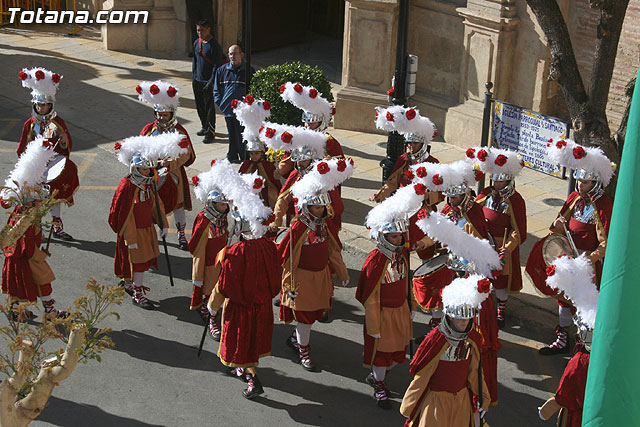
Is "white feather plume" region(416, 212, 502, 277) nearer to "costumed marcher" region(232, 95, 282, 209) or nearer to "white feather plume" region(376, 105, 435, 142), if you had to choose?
"white feather plume" region(376, 105, 435, 142)

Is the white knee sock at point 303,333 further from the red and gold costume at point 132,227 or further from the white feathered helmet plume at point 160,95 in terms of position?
the white feathered helmet plume at point 160,95

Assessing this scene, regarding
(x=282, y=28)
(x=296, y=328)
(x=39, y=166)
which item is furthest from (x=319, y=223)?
(x=282, y=28)

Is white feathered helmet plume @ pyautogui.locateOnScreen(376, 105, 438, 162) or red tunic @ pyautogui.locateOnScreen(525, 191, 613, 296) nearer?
red tunic @ pyautogui.locateOnScreen(525, 191, 613, 296)

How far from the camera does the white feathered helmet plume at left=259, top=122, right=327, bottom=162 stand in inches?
393

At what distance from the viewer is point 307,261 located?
916 cm

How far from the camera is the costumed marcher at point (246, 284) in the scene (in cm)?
834

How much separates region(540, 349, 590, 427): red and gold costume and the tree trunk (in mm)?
3960

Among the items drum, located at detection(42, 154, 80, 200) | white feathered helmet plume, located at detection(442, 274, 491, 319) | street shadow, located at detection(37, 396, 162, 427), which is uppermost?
white feathered helmet plume, located at detection(442, 274, 491, 319)

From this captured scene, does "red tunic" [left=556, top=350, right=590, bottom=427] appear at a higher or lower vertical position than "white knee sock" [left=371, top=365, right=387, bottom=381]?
higher

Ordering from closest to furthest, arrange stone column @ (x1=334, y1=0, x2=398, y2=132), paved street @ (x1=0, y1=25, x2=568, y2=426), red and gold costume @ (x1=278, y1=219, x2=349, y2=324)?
paved street @ (x1=0, y1=25, x2=568, y2=426) < red and gold costume @ (x1=278, y1=219, x2=349, y2=324) < stone column @ (x1=334, y1=0, x2=398, y2=132)

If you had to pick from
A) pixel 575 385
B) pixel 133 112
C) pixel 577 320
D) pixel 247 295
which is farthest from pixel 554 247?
pixel 133 112

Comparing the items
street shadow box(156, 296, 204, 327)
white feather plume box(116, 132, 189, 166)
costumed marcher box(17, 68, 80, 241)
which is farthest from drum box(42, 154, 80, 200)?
street shadow box(156, 296, 204, 327)

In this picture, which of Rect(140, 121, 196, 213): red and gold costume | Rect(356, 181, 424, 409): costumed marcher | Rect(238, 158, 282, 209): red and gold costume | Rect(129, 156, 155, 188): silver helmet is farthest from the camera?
Rect(140, 121, 196, 213): red and gold costume

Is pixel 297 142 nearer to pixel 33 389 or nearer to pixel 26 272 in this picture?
pixel 26 272
